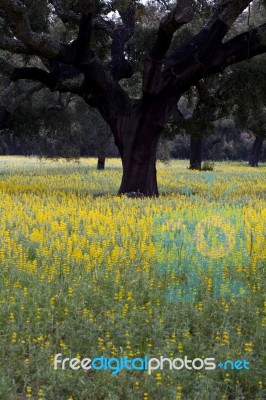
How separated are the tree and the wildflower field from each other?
7437 millimetres

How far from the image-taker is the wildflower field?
553cm

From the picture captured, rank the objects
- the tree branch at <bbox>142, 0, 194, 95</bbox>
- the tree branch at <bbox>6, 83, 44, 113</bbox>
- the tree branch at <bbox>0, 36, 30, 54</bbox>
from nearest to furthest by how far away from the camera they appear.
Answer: the tree branch at <bbox>142, 0, 194, 95</bbox>, the tree branch at <bbox>0, 36, 30, 54</bbox>, the tree branch at <bbox>6, 83, 44, 113</bbox>

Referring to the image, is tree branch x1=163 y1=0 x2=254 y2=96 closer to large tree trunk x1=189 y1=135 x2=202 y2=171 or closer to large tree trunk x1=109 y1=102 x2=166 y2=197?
large tree trunk x1=109 y1=102 x2=166 y2=197

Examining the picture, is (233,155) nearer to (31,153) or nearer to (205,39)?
(31,153)

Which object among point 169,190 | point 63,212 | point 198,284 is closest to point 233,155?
point 169,190

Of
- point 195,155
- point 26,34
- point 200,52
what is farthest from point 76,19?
point 195,155

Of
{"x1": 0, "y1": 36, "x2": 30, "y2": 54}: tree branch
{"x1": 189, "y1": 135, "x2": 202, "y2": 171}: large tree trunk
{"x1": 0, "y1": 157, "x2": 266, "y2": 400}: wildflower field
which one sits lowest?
{"x1": 0, "y1": 157, "x2": 266, "y2": 400}: wildflower field

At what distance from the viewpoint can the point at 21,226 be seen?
11.5m

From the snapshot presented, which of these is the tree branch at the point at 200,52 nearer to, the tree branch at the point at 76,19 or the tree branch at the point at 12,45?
the tree branch at the point at 76,19

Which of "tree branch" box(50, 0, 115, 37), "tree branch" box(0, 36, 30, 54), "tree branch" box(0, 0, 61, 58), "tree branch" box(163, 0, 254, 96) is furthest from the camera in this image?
"tree branch" box(50, 0, 115, 37)

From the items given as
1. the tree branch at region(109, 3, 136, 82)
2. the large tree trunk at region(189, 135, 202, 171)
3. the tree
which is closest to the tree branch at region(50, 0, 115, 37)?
the tree

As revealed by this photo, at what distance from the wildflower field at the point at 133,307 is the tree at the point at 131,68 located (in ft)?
24.4

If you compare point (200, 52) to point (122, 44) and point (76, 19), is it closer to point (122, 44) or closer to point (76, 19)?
point (122, 44)

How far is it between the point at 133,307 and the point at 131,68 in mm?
14561
